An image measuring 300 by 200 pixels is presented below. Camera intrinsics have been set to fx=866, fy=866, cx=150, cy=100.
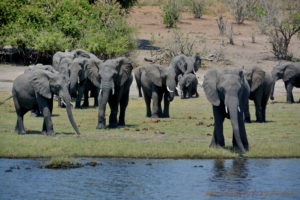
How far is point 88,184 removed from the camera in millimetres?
15727

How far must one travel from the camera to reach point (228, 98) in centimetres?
1745

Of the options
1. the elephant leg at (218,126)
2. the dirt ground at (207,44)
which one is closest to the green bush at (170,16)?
the dirt ground at (207,44)

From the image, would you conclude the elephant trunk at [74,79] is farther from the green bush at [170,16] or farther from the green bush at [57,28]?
the green bush at [170,16]

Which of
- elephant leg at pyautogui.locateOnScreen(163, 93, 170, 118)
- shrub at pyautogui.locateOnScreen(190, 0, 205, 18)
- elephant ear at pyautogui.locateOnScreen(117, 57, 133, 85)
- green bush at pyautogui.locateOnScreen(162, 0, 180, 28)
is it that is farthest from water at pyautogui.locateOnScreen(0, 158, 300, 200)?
shrub at pyautogui.locateOnScreen(190, 0, 205, 18)

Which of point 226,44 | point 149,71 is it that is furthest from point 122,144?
point 226,44

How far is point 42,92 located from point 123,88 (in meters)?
3.25

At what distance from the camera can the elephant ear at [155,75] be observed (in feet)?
84.6

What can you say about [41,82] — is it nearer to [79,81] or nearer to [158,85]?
[158,85]

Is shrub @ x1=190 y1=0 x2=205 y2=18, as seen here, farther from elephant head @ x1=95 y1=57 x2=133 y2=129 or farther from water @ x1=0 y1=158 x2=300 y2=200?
water @ x1=0 y1=158 x2=300 y2=200

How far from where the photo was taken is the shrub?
2479 inches

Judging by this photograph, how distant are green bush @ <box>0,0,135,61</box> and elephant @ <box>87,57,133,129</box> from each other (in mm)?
16493

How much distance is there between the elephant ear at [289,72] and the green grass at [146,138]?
14.4 ft

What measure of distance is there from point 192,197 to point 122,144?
480 centimetres

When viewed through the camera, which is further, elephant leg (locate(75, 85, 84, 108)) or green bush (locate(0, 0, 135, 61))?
green bush (locate(0, 0, 135, 61))
